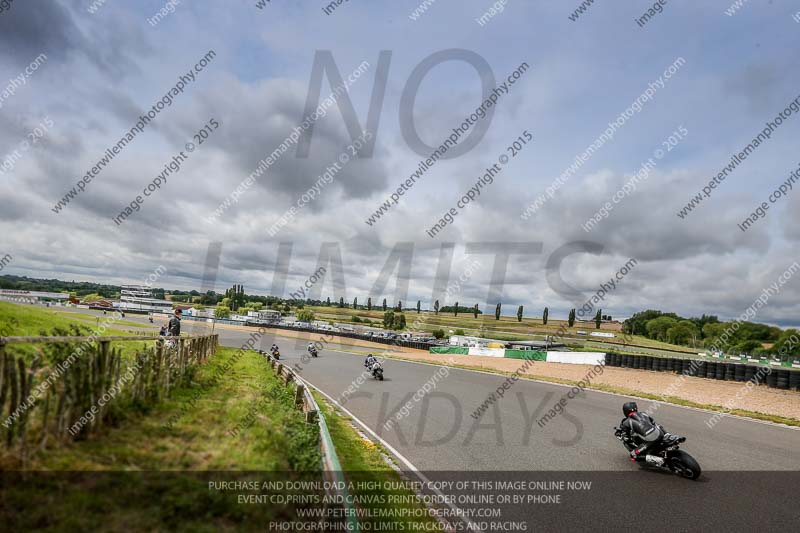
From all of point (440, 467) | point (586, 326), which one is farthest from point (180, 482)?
point (586, 326)

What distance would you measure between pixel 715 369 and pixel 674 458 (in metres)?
21.9

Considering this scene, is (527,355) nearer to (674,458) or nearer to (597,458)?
(597,458)

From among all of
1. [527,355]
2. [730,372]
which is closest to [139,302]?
[527,355]

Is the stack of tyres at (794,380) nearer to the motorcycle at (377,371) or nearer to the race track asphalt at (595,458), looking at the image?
the race track asphalt at (595,458)

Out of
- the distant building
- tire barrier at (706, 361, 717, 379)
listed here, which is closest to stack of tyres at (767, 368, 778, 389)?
tire barrier at (706, 361, 717, 379)

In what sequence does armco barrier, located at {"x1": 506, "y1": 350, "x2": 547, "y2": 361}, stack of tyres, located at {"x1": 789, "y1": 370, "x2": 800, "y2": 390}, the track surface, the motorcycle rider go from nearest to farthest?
the track surface → the motorcycle rider → stack of tyres, located at {"x1": 789, "y1": 370, "x2": 800, "y2": 390} → armco barrier, located at {"x1": 506, "y1": 350, "x2": 547, "y2": 361}

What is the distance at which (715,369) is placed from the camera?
2575cm

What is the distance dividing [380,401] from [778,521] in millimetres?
11178

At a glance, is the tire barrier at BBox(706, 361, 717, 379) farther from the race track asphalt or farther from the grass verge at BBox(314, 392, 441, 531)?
the grass verge at BBox(314, 392, 441, 531)

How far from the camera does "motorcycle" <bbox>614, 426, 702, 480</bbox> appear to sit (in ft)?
25.7

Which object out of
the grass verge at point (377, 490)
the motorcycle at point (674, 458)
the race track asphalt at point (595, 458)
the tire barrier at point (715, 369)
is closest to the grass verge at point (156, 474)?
the grass verge at point (377, 490)

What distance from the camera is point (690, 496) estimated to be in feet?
22.6

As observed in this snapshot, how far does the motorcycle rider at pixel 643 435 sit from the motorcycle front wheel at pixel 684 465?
0.23 meters

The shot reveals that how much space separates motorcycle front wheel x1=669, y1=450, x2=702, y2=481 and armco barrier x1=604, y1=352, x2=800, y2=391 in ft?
60.6
